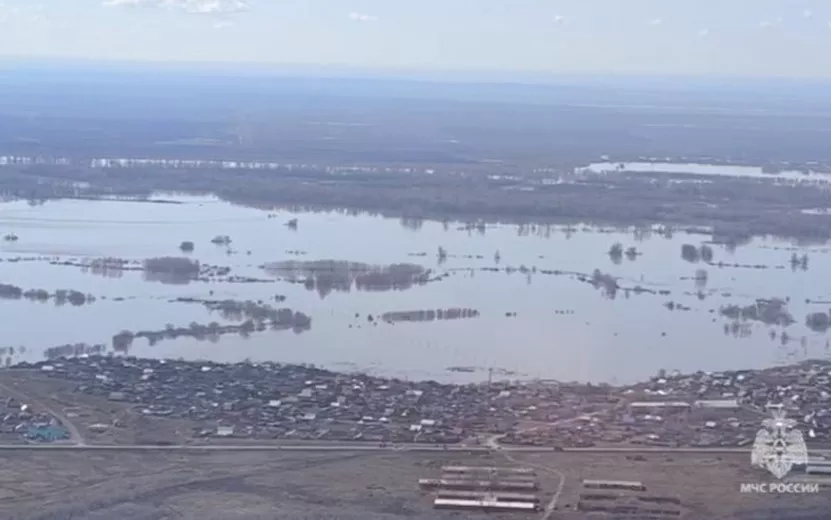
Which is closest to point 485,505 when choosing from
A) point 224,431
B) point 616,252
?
point 224,431

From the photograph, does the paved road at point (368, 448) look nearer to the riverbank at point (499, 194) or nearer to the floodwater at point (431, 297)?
the floodwater at point (431, 297)

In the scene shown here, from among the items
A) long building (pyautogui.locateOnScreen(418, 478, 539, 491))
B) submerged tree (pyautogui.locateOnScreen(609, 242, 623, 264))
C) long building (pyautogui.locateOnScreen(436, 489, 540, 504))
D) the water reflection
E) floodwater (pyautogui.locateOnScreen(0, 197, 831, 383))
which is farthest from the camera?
submerged tree (pyautogui.locateOnScreen(609, 242, 623, 264))

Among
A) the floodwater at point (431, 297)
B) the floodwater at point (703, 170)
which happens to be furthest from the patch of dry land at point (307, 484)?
the floodwater at point (703, 170)

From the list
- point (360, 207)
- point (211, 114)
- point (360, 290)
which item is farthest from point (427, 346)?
point (211, 114)

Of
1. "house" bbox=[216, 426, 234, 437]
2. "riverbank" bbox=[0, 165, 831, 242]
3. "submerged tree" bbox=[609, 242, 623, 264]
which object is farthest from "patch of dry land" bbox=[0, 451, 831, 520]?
"riverbank" bbox=[0, 165, 831, 242]

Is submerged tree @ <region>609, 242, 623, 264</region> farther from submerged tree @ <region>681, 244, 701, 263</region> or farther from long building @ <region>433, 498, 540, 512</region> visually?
long building @ <region>433, 498, 540, 512</region>

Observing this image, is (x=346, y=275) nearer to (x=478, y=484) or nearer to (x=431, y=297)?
(x=431, y=297)
